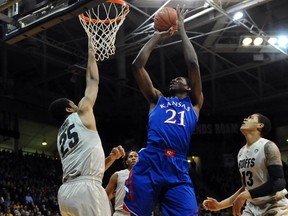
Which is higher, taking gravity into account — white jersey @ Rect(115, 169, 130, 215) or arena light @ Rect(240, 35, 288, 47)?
arena light @ Rect(240, 35, 288, 47)

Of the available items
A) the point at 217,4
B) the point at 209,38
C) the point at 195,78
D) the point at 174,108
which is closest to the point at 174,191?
the point at 174,108

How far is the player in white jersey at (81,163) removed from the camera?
458 centimetres

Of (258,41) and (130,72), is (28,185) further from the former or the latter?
(258,41)

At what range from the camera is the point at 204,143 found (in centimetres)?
2792

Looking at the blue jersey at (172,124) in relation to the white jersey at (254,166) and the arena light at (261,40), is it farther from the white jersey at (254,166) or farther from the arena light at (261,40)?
the arena light at (261,40)

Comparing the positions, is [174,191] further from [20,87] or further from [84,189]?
[20,87]

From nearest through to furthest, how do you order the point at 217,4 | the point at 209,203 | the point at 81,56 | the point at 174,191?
the point at 174,191, the point at 209,203, the point at 217,4, the point at 81,56

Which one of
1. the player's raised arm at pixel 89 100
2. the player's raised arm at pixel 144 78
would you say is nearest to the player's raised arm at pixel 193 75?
the player's raised arm at pixel 144 78

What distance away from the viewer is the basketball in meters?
4.85

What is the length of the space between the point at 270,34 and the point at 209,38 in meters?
2.11

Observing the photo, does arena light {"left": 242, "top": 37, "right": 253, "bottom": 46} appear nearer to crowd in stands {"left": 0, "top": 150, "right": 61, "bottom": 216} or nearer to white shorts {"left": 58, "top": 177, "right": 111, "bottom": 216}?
crowd in stands {"left": 0, "top": 150, "right": 61, "bottom": 216}

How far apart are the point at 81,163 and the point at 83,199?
35cm

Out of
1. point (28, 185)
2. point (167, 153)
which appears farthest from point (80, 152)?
point (28, 185)

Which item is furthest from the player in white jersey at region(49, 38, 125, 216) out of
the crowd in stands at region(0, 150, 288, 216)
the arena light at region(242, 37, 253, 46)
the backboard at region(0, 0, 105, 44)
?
the arena light at region(242, 37, 253, 46)
